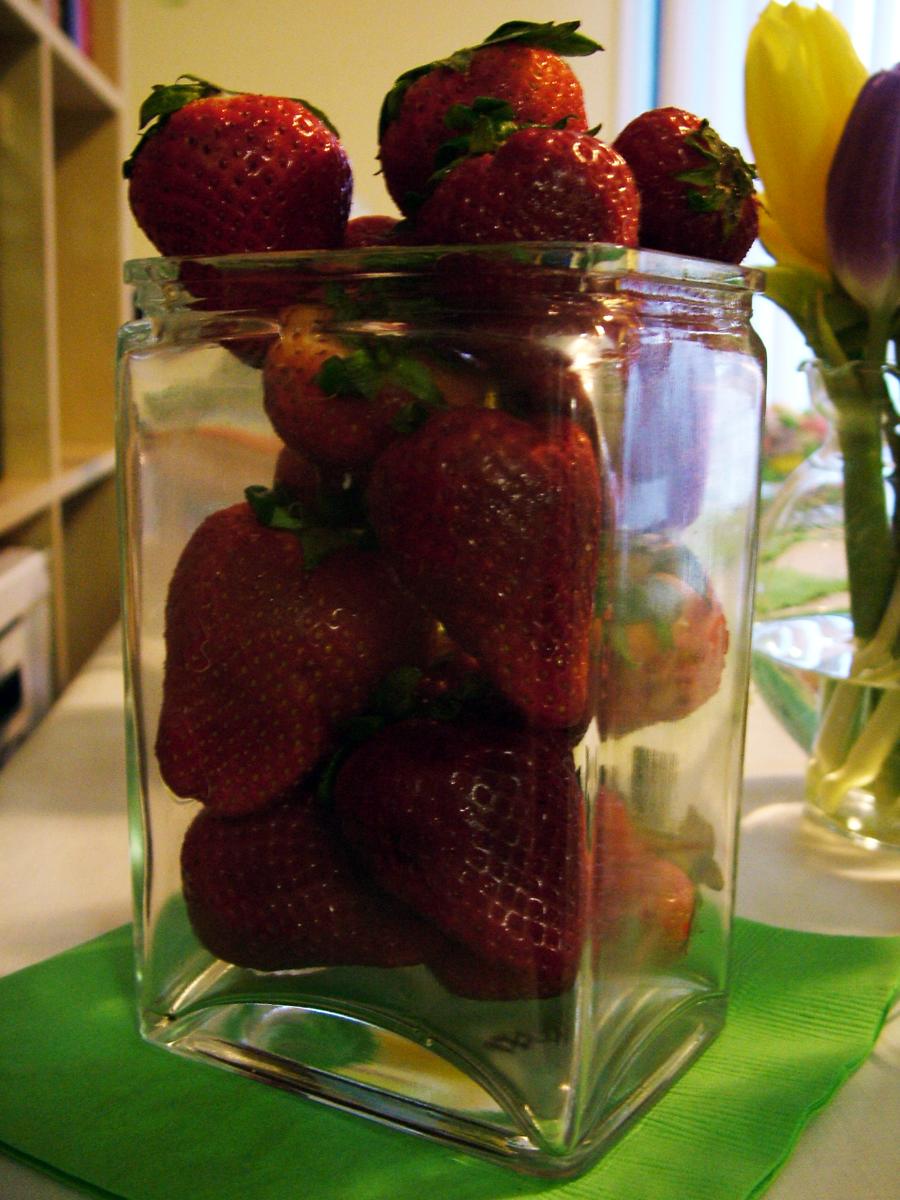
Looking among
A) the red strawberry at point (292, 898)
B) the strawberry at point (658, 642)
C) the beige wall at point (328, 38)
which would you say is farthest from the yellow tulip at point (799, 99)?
the beige wall at point (328, 38)

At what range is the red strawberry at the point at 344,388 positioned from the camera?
343mm

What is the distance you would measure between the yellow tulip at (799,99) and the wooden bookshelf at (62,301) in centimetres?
88

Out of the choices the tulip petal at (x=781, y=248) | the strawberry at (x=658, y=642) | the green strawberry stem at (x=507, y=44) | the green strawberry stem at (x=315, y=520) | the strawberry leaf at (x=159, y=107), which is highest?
the green strawberry stem at (x=507, y=44)

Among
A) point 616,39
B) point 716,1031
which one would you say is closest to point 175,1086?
point 716,1031

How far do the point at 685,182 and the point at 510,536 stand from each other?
144 millimetres

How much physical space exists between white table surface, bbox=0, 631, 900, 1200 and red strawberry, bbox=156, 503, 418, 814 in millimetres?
130

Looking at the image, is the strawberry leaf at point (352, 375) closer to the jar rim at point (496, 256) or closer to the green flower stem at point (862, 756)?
the jar rim at point (496, 256)

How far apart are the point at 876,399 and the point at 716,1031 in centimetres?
34

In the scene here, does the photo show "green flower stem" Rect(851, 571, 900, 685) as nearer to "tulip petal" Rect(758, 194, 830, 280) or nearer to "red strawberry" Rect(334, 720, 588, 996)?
"tulip petal" Rect(758, 194, 830, 280)

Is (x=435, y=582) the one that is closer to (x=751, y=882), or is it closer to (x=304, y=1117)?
(x=304, y=1117)

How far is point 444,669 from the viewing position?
1.18 feet

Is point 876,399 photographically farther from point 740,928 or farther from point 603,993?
point 603,993

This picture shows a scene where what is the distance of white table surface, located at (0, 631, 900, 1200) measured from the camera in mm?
358

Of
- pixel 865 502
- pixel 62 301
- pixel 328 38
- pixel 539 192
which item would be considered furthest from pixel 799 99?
pixel 328 38
